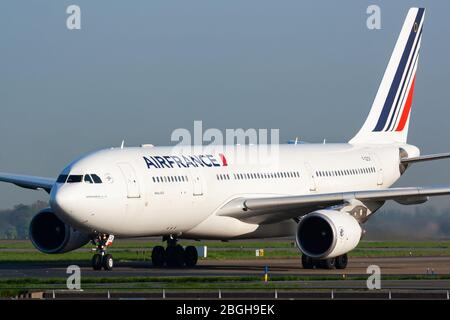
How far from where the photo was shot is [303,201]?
46.3 metres

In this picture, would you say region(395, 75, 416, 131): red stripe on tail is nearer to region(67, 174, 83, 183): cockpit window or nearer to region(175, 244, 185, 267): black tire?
region(175, 244, 185, 267): black tire

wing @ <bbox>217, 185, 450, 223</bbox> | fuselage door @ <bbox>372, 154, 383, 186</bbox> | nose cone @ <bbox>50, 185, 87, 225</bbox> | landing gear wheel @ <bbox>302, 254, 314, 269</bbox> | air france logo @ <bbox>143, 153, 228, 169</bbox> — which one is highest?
fuselage door @ <bbox>372, 154, 383, 186</bbox>

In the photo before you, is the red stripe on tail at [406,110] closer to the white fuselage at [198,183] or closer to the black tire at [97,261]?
the white fuselage at [198,183]

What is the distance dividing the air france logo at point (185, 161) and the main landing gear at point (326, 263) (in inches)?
208

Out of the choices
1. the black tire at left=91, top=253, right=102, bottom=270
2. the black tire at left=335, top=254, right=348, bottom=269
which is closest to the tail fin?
the black tire at left=335, top=254, right=348, bottom=269

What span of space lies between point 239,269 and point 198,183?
166 inches

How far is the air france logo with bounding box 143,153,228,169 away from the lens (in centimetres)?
4394

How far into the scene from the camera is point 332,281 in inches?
1489

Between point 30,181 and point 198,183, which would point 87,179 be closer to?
point 198,183

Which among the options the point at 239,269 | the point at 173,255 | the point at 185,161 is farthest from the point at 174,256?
the point at 185,161

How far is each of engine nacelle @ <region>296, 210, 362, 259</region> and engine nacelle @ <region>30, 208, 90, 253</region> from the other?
9.32 metres

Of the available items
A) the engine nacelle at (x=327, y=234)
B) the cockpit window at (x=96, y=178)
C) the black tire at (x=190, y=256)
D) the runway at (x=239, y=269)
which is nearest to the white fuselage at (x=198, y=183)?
the cockpit window at (x=96, y=178)

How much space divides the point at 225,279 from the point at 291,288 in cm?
529
